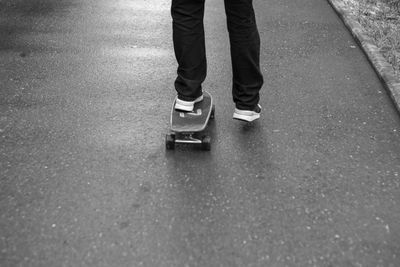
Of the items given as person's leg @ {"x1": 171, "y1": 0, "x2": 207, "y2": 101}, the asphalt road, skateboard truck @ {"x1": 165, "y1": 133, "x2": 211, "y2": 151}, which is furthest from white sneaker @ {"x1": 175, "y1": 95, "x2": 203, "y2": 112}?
the asphalt road

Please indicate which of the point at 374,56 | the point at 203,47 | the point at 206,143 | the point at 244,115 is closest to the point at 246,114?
the point at 244,115

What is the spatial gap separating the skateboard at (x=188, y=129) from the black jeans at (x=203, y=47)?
13cm

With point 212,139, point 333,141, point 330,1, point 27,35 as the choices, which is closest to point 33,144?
point 212,139

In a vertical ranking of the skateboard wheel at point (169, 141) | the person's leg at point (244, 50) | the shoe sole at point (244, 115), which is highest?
the person's leg at point (244, 50)

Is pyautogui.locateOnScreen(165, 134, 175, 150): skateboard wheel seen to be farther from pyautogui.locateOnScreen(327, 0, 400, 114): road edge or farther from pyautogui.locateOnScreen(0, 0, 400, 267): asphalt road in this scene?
pyautogui.locateOnScreen(327, 0, 400, 114): road edge

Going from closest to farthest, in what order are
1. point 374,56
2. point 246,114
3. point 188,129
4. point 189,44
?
1. point 189,44
2. point 188,129
3. point 246,114
4. point 374,56

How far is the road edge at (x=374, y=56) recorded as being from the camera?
4.08m

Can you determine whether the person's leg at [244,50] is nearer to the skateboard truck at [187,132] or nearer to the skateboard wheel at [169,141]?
the skateboard truck at [187,132]

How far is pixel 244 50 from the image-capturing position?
3168 mm

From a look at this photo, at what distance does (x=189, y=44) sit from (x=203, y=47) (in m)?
0.13

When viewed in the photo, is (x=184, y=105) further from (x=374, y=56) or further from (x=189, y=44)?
(x=374, y=56)

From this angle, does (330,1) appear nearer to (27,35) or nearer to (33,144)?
(27,35)

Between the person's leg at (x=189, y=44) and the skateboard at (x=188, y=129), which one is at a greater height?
the person's leg at (x=189, y=44)

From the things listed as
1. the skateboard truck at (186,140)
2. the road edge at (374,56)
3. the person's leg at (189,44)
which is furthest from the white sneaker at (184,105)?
the road edge at (374,56)
